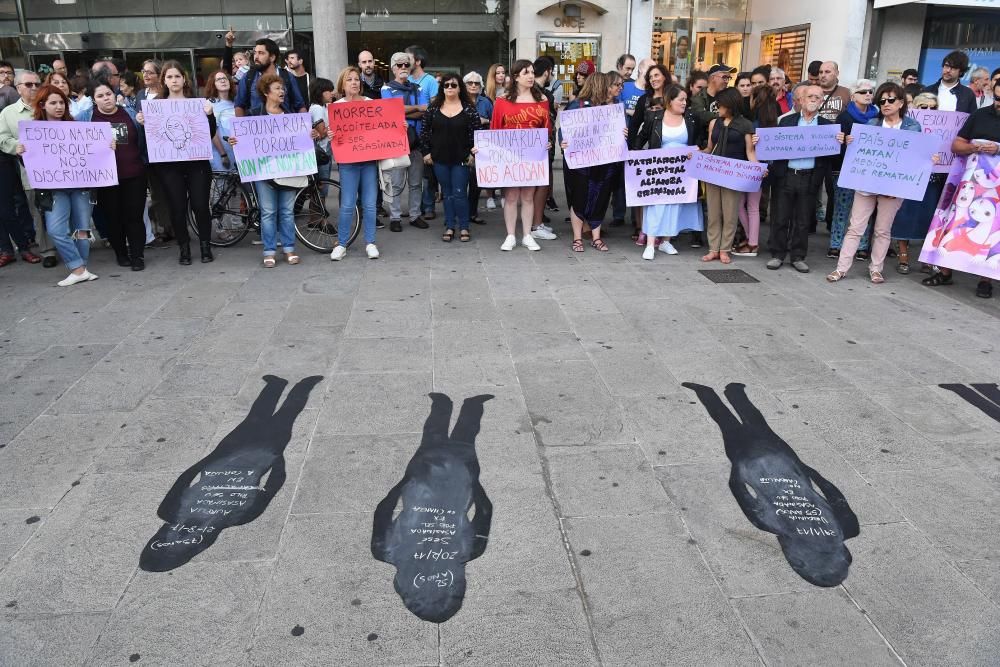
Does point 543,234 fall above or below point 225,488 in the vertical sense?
above

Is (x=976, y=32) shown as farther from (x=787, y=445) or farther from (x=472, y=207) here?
(x=787, y=445)

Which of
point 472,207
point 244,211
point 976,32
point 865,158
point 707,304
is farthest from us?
point 976,32

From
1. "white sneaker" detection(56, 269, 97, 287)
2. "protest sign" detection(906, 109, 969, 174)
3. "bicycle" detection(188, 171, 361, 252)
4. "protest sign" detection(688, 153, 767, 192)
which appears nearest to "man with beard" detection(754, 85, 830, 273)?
"protest sign" detection(688, 153, 767, 192)

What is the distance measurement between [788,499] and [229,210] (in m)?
6.91

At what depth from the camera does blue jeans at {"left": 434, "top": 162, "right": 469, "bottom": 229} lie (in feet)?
26.9

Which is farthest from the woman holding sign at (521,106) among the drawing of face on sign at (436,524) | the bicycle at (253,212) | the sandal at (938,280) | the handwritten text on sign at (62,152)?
the drawing of face on sign at (436,524)

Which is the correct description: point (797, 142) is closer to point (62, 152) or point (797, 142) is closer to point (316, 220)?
point (316, 220)

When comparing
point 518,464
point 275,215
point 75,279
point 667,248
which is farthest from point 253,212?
point 518,464

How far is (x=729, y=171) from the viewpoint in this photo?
7.52 meters

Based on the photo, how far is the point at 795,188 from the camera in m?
7.30

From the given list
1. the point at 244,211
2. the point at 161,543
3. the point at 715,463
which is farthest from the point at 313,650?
the point at 244,211

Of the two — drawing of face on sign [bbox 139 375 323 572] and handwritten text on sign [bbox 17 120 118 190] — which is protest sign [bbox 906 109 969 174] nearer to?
drawing of face on sign [bbox 139 375 323 572]

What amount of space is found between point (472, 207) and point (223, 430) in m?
6.22

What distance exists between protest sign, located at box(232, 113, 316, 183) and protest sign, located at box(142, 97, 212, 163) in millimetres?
312
